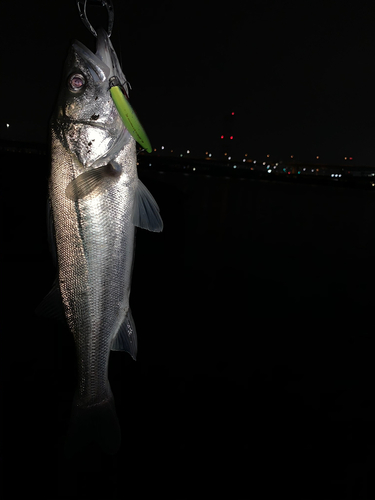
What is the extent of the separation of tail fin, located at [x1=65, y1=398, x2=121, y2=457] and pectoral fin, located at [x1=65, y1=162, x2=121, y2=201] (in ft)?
4.10

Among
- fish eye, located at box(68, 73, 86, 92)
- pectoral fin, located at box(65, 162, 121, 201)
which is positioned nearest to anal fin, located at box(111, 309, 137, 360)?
pectoral fin, located at box(65, 162, 121, 201)

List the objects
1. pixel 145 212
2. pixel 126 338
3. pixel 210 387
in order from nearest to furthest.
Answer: pixel 145 212, pixel 126 338, pixel 210 387

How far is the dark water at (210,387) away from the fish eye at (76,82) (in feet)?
1.61

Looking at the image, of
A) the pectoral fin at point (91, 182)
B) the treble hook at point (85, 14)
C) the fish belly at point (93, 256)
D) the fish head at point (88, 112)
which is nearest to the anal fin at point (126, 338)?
the fish belly at point (93, 256)

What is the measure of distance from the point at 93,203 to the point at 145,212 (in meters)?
0.28

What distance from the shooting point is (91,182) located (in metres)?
1.41

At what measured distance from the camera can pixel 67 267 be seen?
1.51m

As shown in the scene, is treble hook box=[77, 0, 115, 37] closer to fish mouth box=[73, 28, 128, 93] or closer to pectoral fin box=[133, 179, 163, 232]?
fish mouth box=[73, 28, 128, 93]

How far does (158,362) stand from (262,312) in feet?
8.95

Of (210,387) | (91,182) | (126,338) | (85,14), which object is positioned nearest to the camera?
(85,14)

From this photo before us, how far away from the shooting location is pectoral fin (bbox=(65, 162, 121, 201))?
1.41 m

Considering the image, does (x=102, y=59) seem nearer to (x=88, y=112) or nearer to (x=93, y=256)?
(x=88, y=112)

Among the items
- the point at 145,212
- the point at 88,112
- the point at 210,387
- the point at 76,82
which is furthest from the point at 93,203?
the point at 210,387

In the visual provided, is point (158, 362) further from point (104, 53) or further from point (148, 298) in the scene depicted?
point (104, 53)
